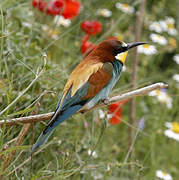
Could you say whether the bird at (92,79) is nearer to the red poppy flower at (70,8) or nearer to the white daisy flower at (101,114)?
the white daisy flower at (101,114)

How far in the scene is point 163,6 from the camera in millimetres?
3414

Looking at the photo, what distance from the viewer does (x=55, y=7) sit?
1916 millimetres

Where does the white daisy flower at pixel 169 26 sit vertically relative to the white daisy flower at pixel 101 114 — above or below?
below

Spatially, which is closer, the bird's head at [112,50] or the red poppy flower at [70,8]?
the bird's head at [112,50]

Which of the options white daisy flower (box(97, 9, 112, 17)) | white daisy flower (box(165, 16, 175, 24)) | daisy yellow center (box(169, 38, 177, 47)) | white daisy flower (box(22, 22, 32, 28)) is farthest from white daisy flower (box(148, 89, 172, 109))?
white daisy flower (box(22, 22, 32, 28))

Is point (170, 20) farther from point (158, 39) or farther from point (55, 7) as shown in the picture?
point (55, 7)

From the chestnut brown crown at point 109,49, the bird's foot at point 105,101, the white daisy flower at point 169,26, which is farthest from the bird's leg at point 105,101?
the white daisy flower at point 169,26

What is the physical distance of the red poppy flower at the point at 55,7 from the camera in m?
1.90

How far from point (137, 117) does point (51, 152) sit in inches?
43.8

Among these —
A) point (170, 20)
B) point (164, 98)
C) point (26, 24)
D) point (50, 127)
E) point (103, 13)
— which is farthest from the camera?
point (170, 20)

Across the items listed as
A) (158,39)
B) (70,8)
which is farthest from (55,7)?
(158,39)

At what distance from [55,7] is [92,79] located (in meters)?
0.60

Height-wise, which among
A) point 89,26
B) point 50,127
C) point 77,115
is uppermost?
point 50,127

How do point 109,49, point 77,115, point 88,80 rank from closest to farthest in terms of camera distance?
point 88,80
point 109,49
point 77,115
